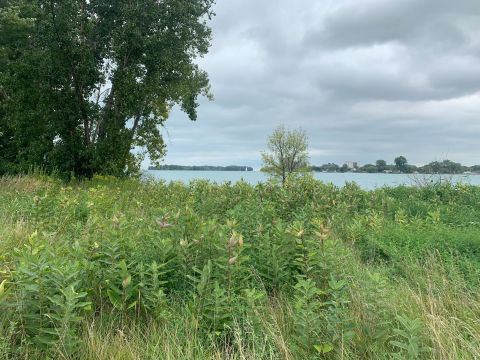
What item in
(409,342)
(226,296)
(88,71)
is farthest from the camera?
(88,71)

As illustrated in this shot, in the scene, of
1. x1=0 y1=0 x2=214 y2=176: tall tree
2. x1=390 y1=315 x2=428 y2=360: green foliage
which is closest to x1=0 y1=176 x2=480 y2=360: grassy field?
x1=390 y1=315 x2=428 y2=360: green foliage

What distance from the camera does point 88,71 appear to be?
697 inches

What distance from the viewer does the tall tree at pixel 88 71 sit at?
1750 cm

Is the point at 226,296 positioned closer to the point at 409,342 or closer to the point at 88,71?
the point at 409,342

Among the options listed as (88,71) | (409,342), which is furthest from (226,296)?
(88,71)

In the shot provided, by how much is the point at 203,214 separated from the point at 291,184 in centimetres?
365

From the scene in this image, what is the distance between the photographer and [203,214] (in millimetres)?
8000

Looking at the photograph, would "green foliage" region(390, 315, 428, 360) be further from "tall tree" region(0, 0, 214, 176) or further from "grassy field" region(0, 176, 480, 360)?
"tall tree" region(0, 0, 214, 176)

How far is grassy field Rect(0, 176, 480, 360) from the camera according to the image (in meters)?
3.06

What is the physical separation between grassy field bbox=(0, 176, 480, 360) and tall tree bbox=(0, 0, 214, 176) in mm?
12867

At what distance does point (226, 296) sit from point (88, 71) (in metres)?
16.3

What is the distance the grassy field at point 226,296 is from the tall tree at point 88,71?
12.9 metres

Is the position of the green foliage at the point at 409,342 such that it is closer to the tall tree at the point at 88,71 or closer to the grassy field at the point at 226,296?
the grassy field at the point at 226,296

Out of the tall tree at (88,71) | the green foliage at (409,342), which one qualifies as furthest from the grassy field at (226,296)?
the tall tree at (88,71)
